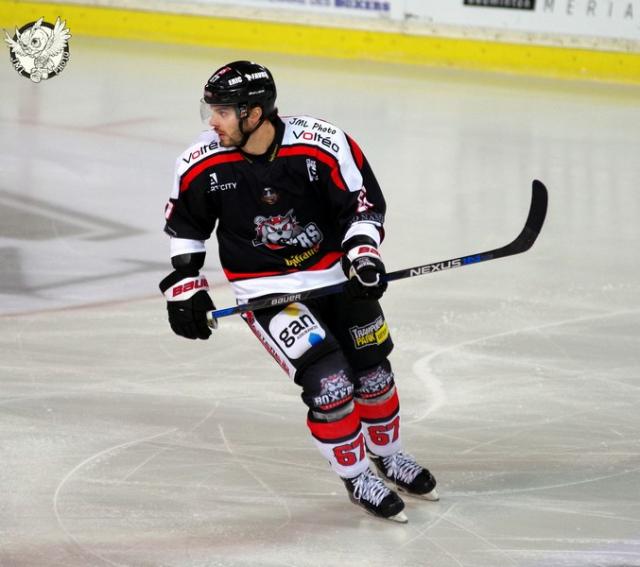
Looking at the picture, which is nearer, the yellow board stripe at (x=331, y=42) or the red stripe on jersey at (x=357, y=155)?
the red stripe on jersey at (x=357, y=155)

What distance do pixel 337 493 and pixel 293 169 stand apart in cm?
88

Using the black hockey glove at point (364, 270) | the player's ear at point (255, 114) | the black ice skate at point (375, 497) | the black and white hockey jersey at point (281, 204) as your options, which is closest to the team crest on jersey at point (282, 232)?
the black and white hockey jersey at point (281, 204)

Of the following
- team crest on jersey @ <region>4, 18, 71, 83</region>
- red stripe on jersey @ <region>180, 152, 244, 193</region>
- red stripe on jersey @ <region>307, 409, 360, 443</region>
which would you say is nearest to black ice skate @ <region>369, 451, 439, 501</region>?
red stripe on jersey @ <region>307, 409, 360, 443</region>

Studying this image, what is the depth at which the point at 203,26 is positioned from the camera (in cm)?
1116

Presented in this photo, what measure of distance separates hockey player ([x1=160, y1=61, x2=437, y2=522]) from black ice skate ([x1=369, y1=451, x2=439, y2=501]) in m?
0.13

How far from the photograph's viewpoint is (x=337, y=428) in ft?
9.99

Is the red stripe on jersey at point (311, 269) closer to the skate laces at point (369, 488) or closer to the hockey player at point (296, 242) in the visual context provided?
the hockey player at point (296, 242)

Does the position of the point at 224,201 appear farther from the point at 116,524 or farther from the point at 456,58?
the point at 456,58

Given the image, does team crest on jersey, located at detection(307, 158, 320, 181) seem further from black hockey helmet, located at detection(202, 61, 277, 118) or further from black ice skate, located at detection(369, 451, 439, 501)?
black ice skate, located at detection(369, 451, 439, 501)

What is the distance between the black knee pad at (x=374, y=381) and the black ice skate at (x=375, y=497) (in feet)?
0.65

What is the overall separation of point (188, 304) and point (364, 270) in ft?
1.49

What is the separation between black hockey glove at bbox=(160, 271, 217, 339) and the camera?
3082mm

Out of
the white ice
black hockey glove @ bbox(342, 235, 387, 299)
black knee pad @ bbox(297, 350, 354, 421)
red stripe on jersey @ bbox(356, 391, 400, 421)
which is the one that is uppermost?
black hockey glove @ bbox(342, 235, 387, 299)

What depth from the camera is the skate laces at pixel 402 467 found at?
3.25 metres
